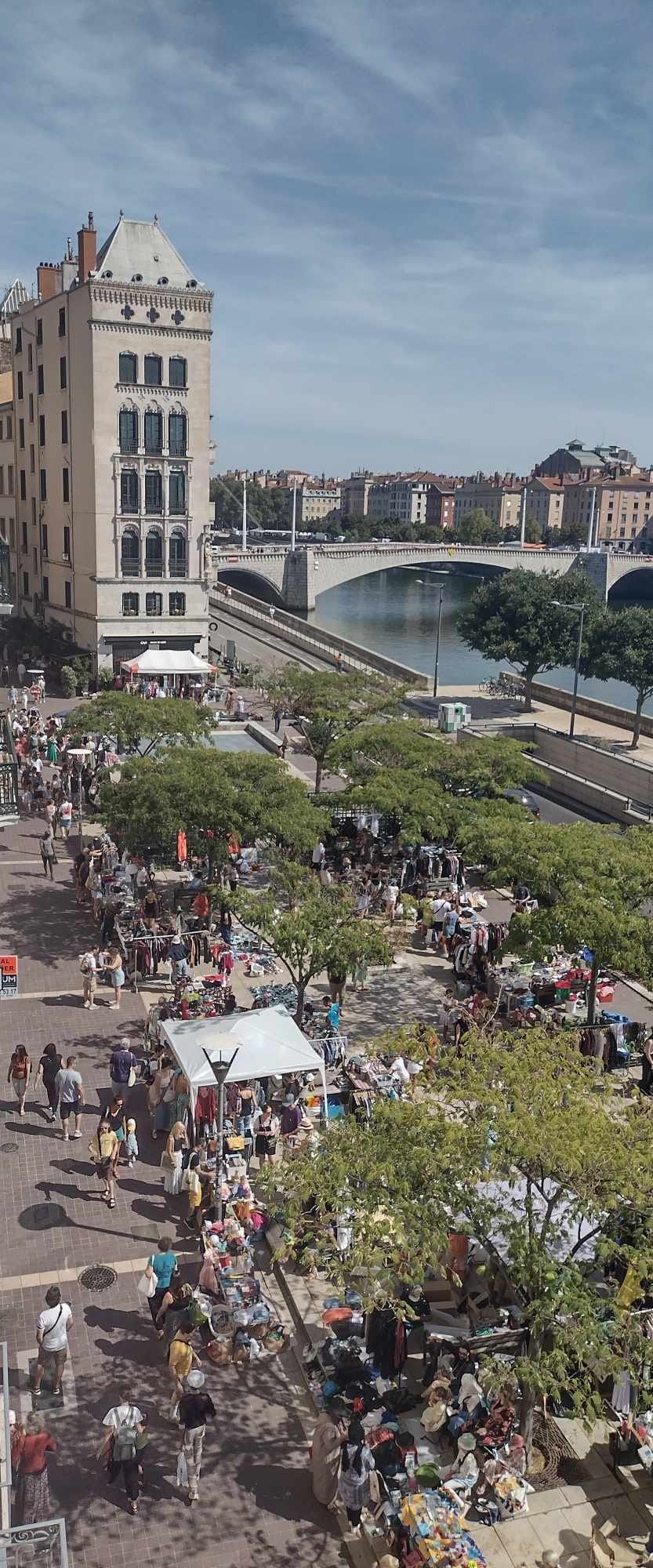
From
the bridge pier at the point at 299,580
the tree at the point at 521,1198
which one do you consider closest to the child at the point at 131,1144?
the tree at the point at 521,1198

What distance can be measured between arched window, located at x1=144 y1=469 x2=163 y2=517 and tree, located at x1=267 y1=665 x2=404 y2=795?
18000 millimetres

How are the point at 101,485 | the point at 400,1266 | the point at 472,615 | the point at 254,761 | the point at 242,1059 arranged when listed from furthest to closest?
the point at 472,615 < the point at 101,485 < the point at 254,761 < the point at 242,1059 < the point at 400,1266

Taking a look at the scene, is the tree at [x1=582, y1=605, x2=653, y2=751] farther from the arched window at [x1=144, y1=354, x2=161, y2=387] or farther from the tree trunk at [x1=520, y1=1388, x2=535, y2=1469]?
the tree trunk at [x1=520, y1=1388, x2=535, y2=1469]

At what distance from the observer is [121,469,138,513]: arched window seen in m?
58.3

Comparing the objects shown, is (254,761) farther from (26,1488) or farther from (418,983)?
(26,1488)

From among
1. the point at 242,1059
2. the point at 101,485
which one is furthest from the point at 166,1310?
the point at 101,485

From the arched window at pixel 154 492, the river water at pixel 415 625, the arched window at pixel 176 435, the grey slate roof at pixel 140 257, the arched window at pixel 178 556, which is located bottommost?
the river water at pixel 415 625

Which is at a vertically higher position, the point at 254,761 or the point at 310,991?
the point at 254,761

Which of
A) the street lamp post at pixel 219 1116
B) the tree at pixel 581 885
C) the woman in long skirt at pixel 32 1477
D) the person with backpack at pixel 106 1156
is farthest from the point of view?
the tree at pixel 581 885

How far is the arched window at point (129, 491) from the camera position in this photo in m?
58.3

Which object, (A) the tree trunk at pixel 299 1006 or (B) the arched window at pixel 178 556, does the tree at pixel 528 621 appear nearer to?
(B) the arched window at pixel 178 556

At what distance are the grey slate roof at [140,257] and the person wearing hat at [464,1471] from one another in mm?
55236

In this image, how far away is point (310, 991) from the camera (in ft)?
76.6

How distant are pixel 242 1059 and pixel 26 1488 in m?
6.92
